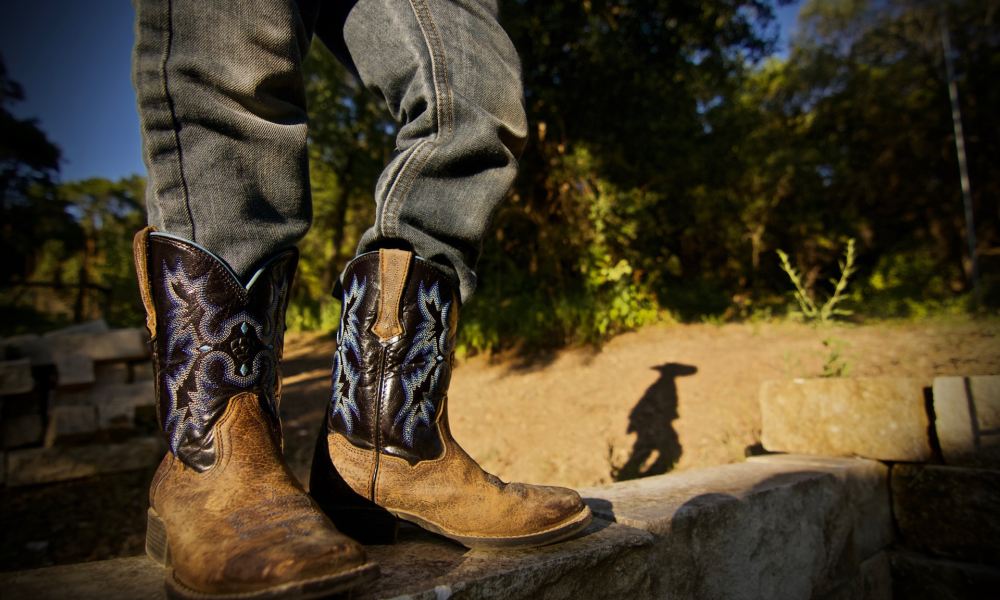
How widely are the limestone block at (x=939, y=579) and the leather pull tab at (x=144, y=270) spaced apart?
7.87 ft

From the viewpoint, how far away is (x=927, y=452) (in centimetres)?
189

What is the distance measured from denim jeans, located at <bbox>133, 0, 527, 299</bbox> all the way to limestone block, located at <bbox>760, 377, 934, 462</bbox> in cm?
166

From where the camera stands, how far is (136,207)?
17531mm

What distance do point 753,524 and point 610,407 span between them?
231cm

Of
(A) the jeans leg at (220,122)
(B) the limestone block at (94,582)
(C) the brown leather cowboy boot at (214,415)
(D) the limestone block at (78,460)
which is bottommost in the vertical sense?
(D) the limestone block at (78,460)

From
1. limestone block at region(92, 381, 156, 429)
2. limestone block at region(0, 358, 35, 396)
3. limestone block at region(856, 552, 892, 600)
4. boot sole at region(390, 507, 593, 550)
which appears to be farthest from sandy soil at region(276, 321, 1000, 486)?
boot sole at region(390, 507, 593, 550)

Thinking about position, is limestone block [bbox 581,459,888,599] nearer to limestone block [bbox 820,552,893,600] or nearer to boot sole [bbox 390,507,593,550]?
limestone block [bbox 820,552,893,600]

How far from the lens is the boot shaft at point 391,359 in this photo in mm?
940

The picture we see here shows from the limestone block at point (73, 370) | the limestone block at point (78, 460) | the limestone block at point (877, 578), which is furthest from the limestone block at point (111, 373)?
the limestone block at point (877, 578)

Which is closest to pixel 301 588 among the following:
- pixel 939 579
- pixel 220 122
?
pixel 220 122

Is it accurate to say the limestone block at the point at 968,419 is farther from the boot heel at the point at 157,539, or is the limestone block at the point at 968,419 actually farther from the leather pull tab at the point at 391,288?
the boot heel at the point at 157,539

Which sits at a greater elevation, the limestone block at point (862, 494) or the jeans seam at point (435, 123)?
the jeans seam at point (435, 123)

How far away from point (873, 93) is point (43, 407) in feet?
50.0

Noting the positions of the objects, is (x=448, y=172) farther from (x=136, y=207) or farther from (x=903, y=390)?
(x=136, y=207)
